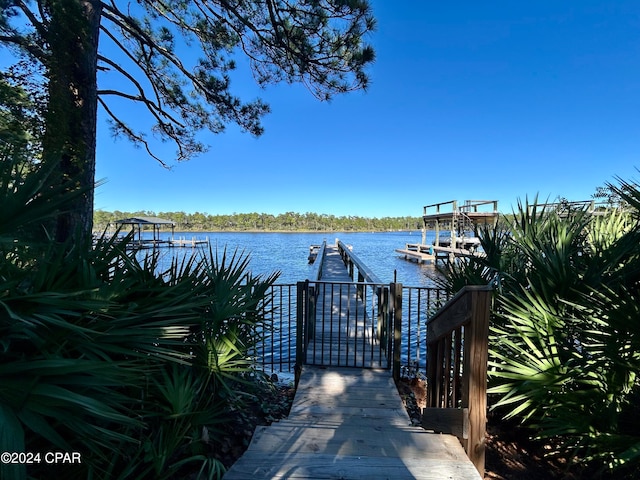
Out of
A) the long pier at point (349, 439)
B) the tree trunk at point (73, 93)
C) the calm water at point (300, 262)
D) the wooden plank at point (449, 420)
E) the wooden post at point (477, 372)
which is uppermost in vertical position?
the tree trunk at point (73, 93)

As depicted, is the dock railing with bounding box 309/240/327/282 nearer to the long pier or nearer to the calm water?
the calm water

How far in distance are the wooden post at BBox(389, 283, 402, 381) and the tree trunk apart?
3.30 metres

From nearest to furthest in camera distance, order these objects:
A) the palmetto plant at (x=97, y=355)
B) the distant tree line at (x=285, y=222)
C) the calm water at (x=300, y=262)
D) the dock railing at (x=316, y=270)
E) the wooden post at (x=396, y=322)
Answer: the palmetto plant at (x=97, y=355) → the wooden post at (x=396, y=322) → the dock railing at (x=316, y=270) → the calm water at (x=300, y=262) → the distant tree line at (x=285, y=222)

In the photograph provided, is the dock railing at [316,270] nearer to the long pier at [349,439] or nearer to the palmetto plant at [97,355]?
the long pier at [349,439]

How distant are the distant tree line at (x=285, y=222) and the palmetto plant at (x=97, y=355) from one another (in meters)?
82.2

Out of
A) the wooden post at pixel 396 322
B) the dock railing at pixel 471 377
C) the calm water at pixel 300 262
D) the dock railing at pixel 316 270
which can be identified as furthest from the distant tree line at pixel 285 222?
the dock railing at pixel 471 377

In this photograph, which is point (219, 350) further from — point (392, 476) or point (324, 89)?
point (324, 89)

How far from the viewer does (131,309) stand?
1.56 metres

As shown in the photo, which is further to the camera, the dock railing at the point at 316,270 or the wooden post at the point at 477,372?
the dock railing at the point at 316,270

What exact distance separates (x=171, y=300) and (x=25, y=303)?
2.28 feet

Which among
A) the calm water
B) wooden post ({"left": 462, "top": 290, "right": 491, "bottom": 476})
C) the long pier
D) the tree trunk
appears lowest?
the calm water

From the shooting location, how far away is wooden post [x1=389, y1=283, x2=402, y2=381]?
11.9 ft

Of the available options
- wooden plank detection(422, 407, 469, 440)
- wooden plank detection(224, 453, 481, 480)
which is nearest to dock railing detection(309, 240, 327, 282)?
wooden plank detection(422, 407, 469, 440)

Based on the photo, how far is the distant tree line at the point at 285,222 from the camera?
→ 8281cm
